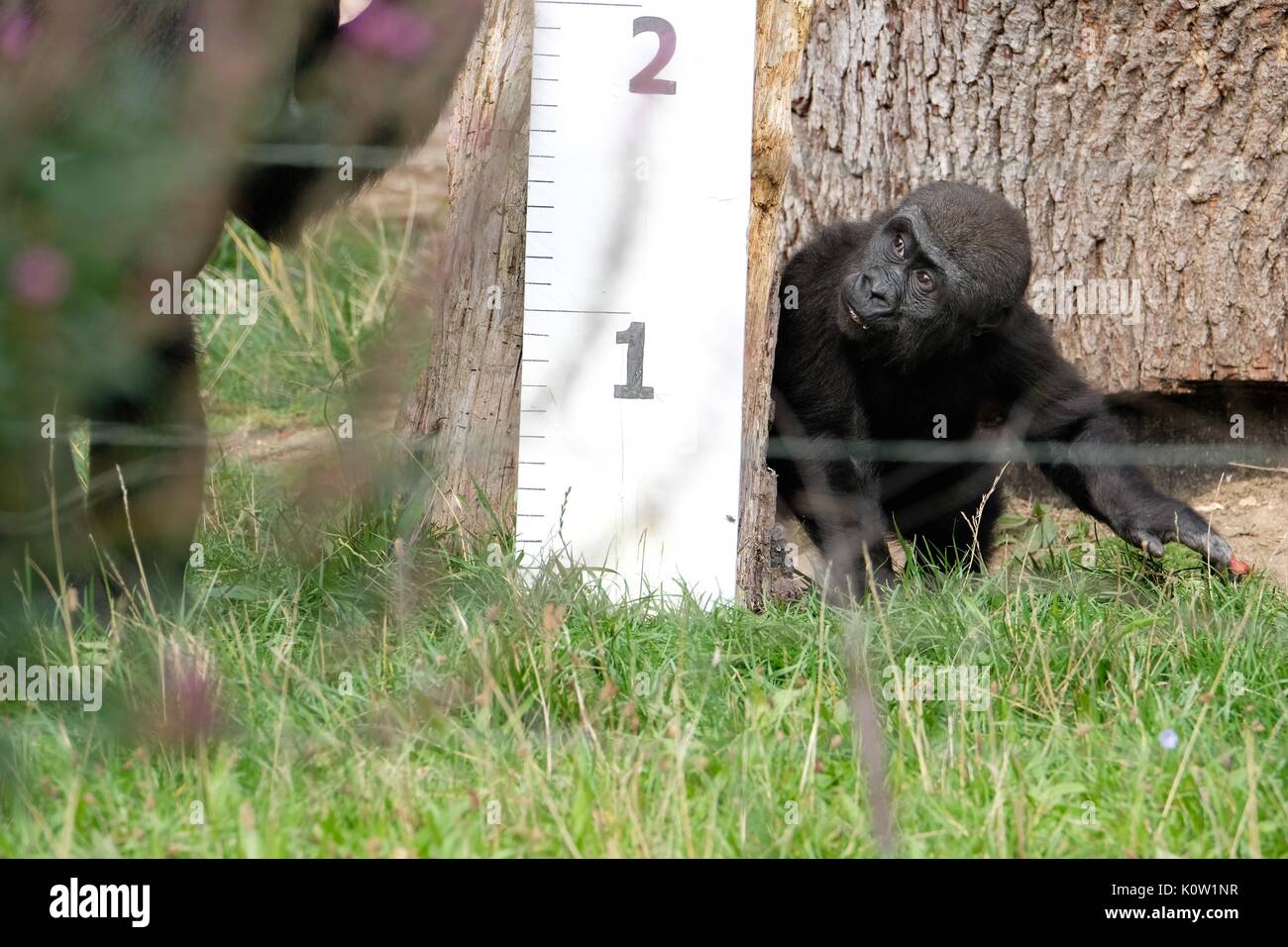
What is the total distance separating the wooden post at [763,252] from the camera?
3580mm

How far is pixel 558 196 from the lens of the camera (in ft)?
11.7

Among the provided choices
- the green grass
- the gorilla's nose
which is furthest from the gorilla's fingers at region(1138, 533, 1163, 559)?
the gorilla's nose

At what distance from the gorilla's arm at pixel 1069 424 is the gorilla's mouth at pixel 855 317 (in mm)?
576

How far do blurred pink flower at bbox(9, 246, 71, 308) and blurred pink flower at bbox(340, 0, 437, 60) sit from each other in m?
1.01

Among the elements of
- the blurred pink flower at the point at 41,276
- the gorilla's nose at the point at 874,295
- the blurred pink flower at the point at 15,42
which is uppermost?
the blurred pink flower at the point at 15,42

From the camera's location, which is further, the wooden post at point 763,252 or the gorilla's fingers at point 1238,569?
the gorilla's fingers at point 1238,569

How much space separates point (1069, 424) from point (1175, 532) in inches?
22.5

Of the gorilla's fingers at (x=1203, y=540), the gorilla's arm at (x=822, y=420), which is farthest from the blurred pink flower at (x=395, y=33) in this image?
the gorilla's fingers at (x=1203, y=540)

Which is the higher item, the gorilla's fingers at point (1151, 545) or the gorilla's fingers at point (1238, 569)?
the gorilla's fingers at point (1151, 545)

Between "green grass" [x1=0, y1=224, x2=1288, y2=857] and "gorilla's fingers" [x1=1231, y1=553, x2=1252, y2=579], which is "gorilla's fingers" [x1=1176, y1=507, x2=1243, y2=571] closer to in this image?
"gorilla's fingers" [x1=1231, y1=553, x2=1252, y2=579]

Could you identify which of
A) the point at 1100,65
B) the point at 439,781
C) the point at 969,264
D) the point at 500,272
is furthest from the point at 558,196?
the point at 1100,65

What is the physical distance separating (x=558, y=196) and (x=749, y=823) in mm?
1890

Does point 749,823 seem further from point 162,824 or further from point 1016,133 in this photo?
point 1016,133

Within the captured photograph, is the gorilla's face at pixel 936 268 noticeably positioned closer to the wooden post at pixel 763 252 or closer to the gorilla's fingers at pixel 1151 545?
the wooden post at pixel 763 252
